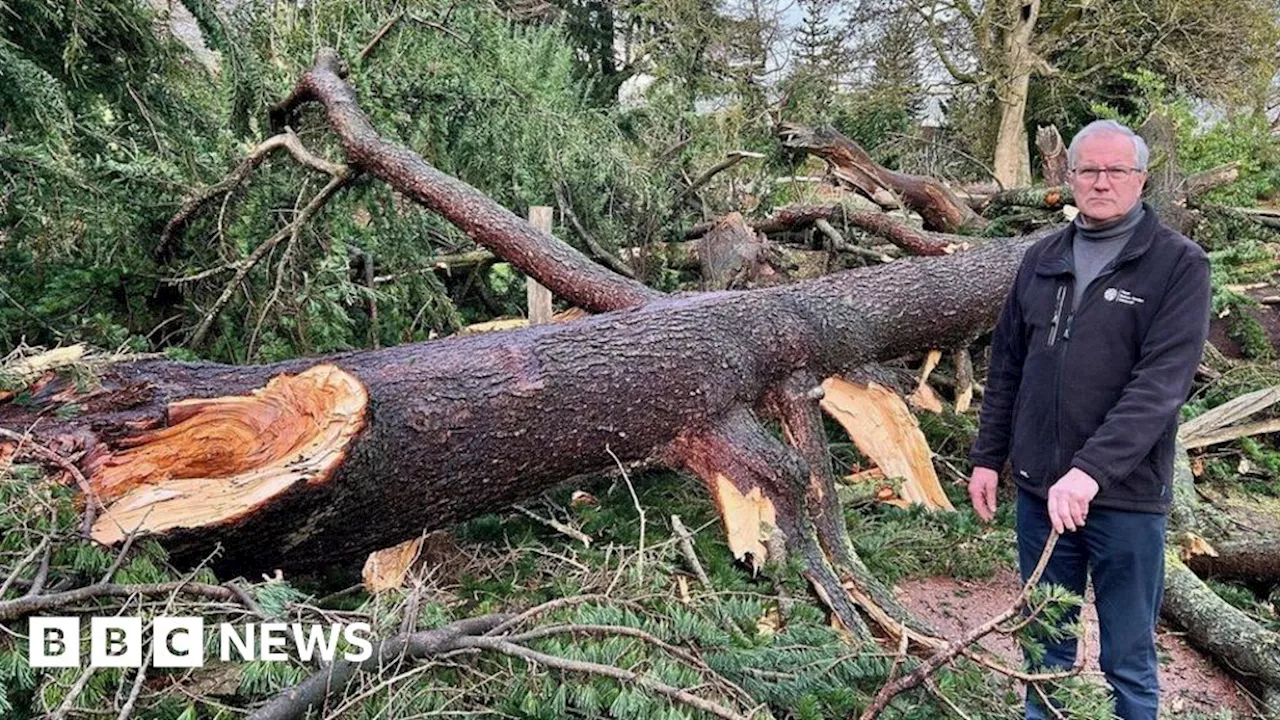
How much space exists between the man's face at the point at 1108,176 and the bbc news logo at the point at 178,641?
1914 mm

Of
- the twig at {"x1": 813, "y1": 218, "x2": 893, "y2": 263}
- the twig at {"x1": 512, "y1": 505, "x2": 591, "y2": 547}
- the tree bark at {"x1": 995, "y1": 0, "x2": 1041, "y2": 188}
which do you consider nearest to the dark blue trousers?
the twig at {"x1": 512, "y1": 505, "x2": 591, "y2": 547}

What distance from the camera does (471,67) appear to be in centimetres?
428

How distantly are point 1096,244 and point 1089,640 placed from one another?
1487mm

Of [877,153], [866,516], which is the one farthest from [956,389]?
[877,153]

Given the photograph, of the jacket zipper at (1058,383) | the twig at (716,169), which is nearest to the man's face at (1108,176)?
the jacket zipper at (1058,383)

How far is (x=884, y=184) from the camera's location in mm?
6012

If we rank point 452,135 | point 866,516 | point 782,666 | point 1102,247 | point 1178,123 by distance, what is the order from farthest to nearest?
point 1178,123 < point 452,135 < point 866,516 < point 1102,247 < point 782,666

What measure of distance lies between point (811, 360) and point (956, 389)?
1675 mm

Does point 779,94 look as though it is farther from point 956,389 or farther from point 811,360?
point 811,360

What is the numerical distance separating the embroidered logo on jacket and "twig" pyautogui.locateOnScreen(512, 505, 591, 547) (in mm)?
1559

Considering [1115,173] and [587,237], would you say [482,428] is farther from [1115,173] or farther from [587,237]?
[587,237]

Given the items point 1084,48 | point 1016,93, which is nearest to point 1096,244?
point 1016,93

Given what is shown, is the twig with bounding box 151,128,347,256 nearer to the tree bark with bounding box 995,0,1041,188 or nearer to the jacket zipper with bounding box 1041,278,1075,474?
the jacket zipper with bounding box 1041,278,1075,474

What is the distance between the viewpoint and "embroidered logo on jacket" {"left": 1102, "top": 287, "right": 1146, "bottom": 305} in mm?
1904
